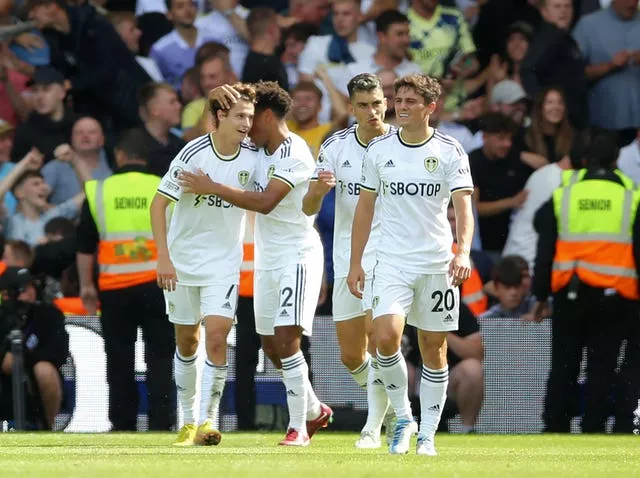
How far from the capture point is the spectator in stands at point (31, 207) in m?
16.5

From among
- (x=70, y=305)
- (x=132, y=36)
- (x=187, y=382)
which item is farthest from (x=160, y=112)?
(x=187, y=382)

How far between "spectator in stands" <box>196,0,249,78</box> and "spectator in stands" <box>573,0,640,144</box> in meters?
3.51

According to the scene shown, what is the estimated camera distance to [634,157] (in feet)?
55.7

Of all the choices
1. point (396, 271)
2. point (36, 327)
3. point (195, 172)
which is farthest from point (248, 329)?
point (396, 271)

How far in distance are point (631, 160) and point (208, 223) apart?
6644mm

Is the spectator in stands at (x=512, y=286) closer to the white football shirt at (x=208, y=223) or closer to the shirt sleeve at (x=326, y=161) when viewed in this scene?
the shirt sleeve at (x=326, y=161)

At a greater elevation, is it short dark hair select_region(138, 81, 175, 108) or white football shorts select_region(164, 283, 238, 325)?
short dark hair select_region(138, 81, 175, 108)

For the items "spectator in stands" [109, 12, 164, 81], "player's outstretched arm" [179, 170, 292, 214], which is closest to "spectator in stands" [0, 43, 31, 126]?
"spectator in stands" [109, 12, 164, 81]

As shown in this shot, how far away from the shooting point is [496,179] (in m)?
16.7

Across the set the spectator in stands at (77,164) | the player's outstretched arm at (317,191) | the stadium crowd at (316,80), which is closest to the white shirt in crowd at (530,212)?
the stadium crowd at (316,80)

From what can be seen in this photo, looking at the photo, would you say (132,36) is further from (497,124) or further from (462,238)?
(462,238)

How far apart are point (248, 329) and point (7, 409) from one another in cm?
216

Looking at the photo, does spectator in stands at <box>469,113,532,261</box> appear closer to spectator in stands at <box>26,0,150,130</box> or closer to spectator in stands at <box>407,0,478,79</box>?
spectator in stands at <box>407,0,478,79</box>

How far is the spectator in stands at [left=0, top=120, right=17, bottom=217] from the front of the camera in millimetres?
16734
